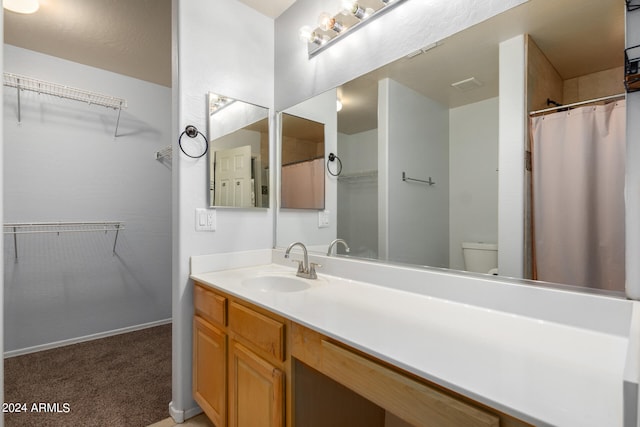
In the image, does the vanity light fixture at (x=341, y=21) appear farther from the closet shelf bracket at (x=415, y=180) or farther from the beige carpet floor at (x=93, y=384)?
the beige carpet floor at (x=93, y=384)

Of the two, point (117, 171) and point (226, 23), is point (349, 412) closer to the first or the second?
point (226, 23)

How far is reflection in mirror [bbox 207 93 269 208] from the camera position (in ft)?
6.11

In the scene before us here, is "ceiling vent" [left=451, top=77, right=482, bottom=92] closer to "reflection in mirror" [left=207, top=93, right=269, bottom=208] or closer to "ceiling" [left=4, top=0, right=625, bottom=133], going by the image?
"ceiling" [left=4, top=0, right=625, bottom=133]

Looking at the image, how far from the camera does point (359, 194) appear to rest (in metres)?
1.66

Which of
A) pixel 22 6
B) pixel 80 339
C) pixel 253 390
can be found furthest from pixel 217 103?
pixel 80 339

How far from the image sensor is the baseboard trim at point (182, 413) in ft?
5.68

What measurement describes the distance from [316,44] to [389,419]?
2.09 m

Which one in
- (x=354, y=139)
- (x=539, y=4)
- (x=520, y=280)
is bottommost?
(x=520, y=280)

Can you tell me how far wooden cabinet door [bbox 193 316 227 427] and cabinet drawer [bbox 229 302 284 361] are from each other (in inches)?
6.6

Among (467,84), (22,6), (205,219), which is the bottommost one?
(205,219)

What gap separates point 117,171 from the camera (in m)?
2.97

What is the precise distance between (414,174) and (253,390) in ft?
3.87

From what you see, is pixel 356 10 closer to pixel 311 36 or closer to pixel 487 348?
pixel 311 36

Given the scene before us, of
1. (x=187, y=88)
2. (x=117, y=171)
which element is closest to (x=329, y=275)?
(x=187, y=88)
